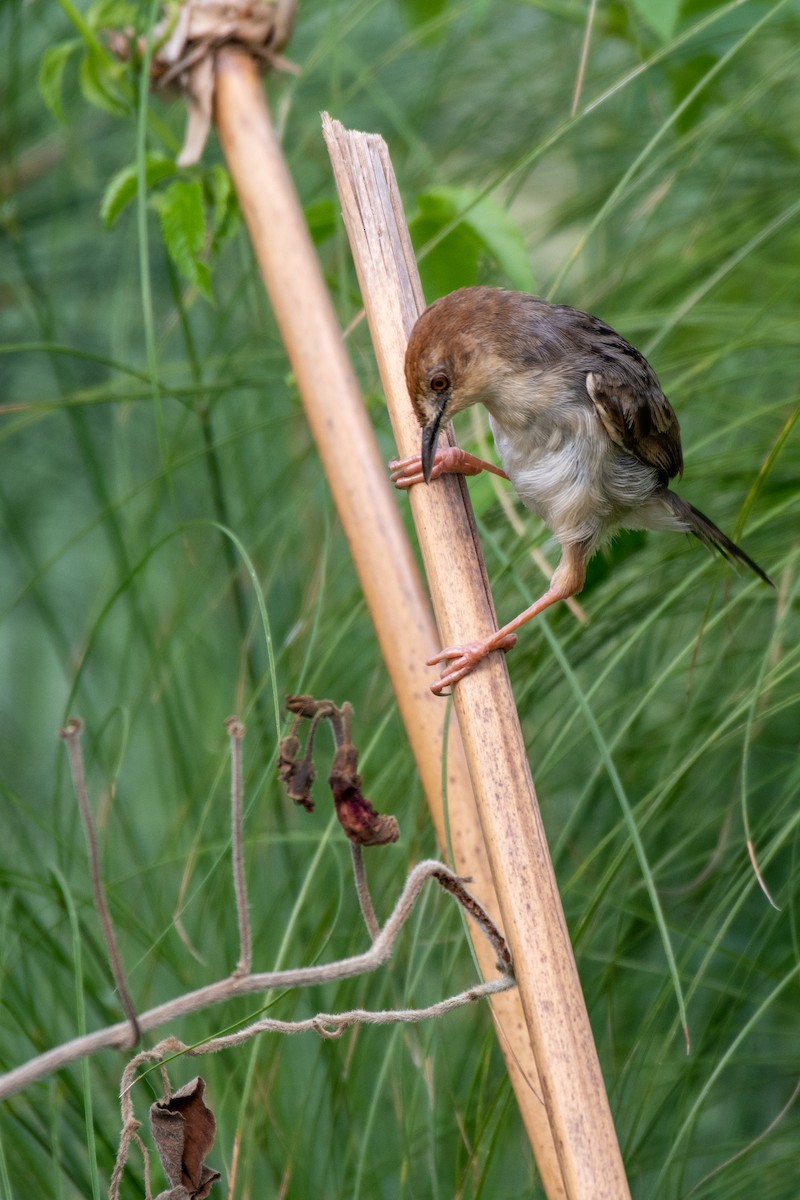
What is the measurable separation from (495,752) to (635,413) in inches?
27.7

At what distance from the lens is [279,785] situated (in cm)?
153

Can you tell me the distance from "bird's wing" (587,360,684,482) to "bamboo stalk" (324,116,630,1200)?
1.37ft

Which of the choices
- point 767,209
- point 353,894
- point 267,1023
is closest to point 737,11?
point 767,209

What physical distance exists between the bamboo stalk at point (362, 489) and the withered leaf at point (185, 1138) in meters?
0.32

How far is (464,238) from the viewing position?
1321mm

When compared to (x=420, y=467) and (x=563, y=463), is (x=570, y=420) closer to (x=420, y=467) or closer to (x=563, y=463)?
(x=563, y=463)

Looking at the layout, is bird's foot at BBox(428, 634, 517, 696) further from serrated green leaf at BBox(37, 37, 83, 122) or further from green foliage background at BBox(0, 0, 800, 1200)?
serrated green leaf at BBox(37, 37, 83, 122)

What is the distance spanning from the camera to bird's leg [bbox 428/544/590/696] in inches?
34.7

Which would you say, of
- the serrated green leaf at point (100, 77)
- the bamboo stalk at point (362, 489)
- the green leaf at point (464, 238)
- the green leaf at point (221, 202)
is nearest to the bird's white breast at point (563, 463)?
the green leaf at point (464, 238)

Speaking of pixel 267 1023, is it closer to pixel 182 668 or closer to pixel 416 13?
pixel 182 668

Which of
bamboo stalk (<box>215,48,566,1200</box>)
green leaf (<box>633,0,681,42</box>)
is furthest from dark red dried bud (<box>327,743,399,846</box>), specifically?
green leaf (<box>633,0,681,42</box>)

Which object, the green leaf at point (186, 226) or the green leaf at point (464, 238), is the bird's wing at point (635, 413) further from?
the green leaf at point (186, 226)

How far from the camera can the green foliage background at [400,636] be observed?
1.27 metres

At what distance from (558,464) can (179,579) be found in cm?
86
